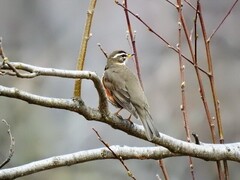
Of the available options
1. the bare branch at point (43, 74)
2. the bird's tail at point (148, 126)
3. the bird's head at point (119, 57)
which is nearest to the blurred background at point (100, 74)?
the bird's head at point (119, 57)

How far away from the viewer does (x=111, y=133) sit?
21.7ft

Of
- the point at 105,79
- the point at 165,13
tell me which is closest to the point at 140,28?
the point at 165,13

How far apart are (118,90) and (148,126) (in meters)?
0.66

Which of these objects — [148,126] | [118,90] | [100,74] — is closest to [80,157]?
[148,126]

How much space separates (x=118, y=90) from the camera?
3418 millimetres

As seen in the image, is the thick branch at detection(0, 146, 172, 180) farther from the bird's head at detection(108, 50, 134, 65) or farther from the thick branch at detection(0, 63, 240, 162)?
the bird's head at detection(108, 50, 134, 65)

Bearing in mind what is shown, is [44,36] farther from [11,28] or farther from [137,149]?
[137,149]

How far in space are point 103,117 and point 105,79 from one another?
1.11 meters

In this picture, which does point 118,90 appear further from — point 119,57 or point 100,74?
point 100,74

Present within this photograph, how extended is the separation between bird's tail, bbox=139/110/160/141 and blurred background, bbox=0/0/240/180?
320 centimetres

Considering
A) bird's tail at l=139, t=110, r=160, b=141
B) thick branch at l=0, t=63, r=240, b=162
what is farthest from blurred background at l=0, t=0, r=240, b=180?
thick branch at l=0, t=63, r=240, b=162

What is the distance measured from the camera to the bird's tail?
8.28 ft

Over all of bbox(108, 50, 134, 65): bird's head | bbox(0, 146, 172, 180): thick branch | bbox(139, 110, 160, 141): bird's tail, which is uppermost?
bbox(108, 50, 134, 65): bird's head

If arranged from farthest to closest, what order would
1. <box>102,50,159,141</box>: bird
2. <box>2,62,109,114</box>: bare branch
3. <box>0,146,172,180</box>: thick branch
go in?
<box>102,50,159,141</box>: bird → <box>0,146,172,180</box>: thick branch → <box>2,62,109,114</box>: bare branch
